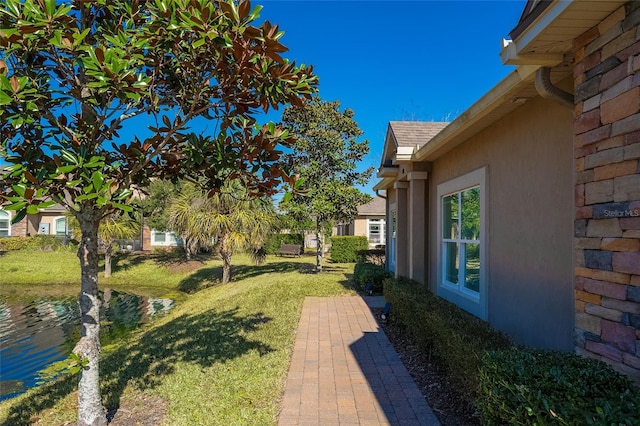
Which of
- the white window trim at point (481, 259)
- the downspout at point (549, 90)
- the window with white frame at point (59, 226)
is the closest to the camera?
the downspout at point (549, 90)

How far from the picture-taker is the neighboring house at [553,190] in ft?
8.01

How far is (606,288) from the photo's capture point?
8.38ft

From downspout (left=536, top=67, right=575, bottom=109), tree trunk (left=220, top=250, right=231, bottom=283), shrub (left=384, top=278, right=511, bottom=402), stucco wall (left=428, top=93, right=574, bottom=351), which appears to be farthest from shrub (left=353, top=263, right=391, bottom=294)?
downspout (left=536, top=67, right=575, bottom=109)

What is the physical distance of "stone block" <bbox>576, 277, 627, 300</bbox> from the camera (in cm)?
243

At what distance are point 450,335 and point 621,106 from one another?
2.66 m

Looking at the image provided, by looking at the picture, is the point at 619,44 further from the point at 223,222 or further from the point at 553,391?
the point at 223,222

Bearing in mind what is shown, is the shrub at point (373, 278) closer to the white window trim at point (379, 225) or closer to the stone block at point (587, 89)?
the stone block at point (587, 89)

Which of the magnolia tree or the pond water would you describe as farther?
the pond water

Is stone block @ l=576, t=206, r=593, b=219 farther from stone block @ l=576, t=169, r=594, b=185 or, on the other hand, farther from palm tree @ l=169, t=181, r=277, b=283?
palm tree @ l=169, t=181, r=277, b=283

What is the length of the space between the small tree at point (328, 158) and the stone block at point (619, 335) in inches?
489

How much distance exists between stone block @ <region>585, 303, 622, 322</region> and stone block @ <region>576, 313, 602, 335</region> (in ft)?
0.10

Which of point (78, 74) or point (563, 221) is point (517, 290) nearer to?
point (563, 221)

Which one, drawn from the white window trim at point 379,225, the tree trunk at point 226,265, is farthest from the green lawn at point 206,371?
the white window trim at point 379,225

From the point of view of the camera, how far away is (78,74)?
3570mm
